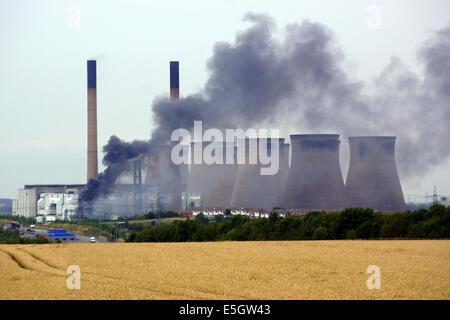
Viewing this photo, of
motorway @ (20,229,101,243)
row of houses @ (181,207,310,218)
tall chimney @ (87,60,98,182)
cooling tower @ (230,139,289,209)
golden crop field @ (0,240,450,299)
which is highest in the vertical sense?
tall chimney @ (87,60,98,182)

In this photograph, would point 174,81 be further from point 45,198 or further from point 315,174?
Answer: point 45,198

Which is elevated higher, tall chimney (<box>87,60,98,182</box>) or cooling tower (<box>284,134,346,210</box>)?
tall chimney (<box>87,60,98,182</box>)

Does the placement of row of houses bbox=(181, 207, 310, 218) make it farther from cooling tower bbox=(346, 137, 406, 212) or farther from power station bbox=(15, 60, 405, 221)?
cooling tower bbox=(346, 137, 406, 212)

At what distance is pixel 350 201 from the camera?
41938 millimetres

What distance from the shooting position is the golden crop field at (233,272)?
28.3 ft

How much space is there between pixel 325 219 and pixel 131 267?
12.4 m

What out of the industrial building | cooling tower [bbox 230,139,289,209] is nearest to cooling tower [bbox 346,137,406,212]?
cooling tower [bbox 230,139,289,209]

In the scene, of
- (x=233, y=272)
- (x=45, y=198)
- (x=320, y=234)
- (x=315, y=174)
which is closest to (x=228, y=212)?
(x=315, y=174)

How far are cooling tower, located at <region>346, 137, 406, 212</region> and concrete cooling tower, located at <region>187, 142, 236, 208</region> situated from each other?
10262 mm

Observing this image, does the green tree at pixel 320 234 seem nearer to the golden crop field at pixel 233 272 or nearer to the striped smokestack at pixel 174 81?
the golden crop field at pixel 233 272

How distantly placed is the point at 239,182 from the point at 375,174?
29.1 ft

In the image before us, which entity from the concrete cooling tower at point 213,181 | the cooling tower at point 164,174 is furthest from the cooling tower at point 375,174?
the cooling tower at point 164,174

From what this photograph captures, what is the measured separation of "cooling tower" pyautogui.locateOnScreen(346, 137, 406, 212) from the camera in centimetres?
4025

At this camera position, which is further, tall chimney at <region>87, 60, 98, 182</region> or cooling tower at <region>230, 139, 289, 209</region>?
tall chimney at <region>87, 60, 98, 182</region>
